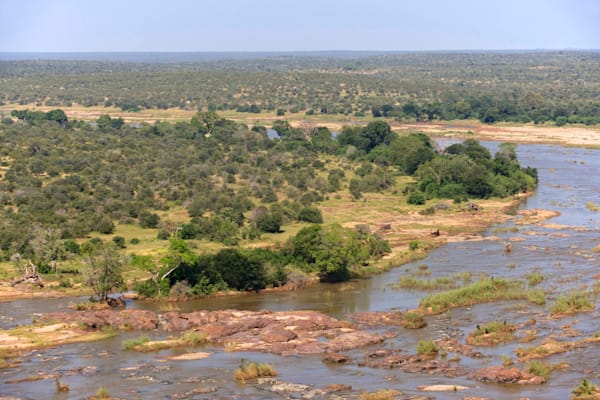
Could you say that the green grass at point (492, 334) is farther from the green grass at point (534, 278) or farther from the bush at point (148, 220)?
the bush at point (148, 220)

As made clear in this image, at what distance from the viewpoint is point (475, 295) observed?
1405 inches

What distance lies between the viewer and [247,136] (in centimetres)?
8156

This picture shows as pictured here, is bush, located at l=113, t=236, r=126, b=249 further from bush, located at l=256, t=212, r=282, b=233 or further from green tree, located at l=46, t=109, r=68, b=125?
green tree, located at l=46, t=109, r=68, b=125

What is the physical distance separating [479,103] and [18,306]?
282ft

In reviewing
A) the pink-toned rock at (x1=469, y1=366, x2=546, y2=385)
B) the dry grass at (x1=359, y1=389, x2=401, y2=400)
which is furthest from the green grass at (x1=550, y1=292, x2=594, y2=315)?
the dry grass at (x1=359, y1=389, x2=401, y2=400)

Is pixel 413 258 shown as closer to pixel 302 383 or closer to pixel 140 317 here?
pixel 140 317

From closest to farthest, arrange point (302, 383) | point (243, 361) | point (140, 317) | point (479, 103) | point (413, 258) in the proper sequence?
point (302, 383)
point (243, 361)
point (140, 317)
point (413, 258)
point (479, 103)

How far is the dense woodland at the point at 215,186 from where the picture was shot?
39.7 meters

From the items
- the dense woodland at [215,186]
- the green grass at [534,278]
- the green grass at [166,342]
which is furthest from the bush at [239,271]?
the green grass at [534,278]

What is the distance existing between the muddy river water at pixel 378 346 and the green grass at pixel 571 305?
0.41 metres

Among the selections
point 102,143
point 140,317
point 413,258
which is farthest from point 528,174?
point 140,317

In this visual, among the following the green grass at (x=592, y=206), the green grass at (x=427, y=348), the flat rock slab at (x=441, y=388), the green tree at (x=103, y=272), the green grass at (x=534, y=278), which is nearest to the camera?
the flat rock slab at (x=441, y=388)

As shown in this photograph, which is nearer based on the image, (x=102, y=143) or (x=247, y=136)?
(x=102, y=143)

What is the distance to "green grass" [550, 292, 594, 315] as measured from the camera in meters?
32.9
